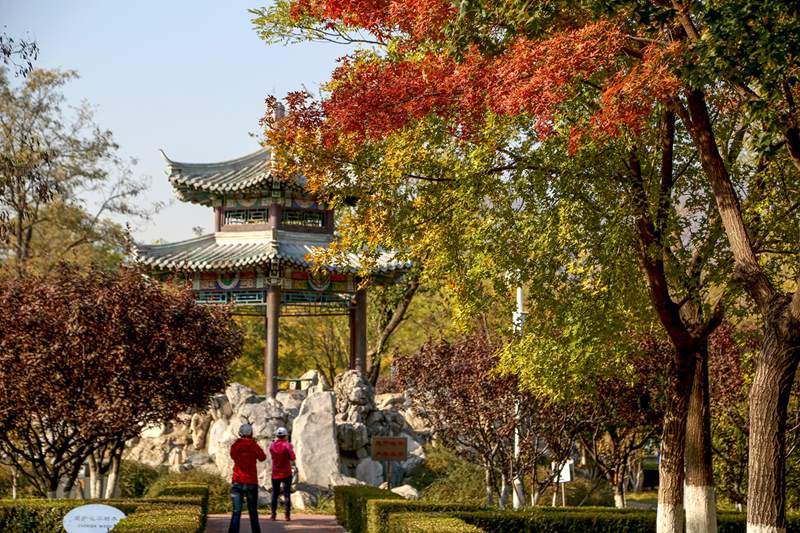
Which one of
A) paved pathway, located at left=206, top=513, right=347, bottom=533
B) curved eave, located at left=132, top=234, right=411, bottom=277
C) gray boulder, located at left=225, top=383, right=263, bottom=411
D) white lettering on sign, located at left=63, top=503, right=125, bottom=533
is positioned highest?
curved eave, located at left=132, top=234, right=411, bottom=277

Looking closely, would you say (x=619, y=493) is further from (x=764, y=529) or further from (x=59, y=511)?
(x=59, y=511)

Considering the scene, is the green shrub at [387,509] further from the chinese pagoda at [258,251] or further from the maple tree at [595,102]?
the chinese pagoda at [258,251]

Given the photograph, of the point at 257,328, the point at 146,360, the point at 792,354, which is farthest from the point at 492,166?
the point at 257,328

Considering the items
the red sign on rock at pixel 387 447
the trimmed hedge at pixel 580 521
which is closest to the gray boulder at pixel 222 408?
the red sign on rock at pixel 387 447

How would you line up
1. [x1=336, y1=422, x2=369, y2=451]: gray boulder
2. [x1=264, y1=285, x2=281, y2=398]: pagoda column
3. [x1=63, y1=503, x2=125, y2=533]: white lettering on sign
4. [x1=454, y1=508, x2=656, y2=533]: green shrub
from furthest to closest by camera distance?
[x1=264, y1=285, x2=281, y2=398]: pagoda column
[x1=336, y1=422, x2=369, y2=451]: gray boulder
[x1=454, y1=508, x2=656, y2=533]: green shrub
[x1=63, y1=503, x2=125, y2=533]: white lettering on sign

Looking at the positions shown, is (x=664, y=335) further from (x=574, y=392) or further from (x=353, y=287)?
(x=353, y=287)

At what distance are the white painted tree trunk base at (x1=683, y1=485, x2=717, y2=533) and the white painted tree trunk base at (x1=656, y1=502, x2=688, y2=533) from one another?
0.22 m

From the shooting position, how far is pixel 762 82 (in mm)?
10258

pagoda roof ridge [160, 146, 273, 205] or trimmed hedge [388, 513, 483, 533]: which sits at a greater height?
pagoda roof ridge [160, 146, 273, 205]

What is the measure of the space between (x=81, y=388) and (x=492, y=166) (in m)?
7.07

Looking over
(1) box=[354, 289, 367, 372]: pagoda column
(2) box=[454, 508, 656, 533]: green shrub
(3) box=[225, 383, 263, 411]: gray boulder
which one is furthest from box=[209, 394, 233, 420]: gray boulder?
(2) box=[454, 508, 656, 533]: green shrub

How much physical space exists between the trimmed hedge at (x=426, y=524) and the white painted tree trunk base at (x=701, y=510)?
3419mm

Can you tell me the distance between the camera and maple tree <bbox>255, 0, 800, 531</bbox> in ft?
36.2

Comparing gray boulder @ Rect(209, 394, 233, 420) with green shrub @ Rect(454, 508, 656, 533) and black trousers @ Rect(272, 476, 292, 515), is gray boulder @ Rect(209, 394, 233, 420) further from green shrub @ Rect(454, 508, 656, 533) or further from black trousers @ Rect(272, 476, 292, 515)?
green shrub @ Rect(454, 508, 656, 533)
